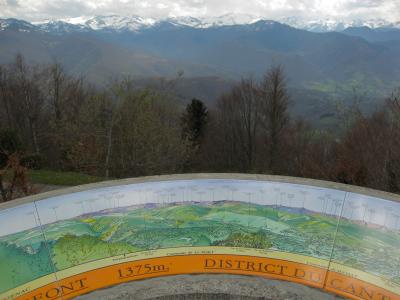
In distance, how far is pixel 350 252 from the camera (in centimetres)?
582

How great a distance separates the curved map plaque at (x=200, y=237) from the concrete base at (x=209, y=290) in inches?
5.6

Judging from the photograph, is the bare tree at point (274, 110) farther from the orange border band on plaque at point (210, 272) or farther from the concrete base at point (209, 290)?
the concrete base at point (209, 290)

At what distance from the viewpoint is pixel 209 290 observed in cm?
528

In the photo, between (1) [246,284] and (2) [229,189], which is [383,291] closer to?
(1) [246,284]

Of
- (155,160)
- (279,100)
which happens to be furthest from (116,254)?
(279,100)

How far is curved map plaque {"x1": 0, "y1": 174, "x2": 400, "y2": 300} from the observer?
5355 millimetres

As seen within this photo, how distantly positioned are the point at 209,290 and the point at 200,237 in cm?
115

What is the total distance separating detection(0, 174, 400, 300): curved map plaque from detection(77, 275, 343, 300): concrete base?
143mm

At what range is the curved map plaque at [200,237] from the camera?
5355 mm

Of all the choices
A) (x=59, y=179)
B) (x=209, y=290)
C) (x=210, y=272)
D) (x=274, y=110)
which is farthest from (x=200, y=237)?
(x=274, y=110)

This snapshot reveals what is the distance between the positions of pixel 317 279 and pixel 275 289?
64cm

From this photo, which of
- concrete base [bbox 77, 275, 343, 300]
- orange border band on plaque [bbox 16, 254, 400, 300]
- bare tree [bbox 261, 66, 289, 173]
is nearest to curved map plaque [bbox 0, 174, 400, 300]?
orange border band on plaque [bbox 16, 254, 400, 300]

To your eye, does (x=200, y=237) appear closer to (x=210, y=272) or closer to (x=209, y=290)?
(x=210, y=272)

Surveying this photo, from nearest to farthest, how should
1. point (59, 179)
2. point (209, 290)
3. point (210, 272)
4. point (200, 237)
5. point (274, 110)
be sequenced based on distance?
1. point (209, 290)
2. point (210, 272)
3. point (200, 237)
4. point (59, 179)
5. point (274, 110)
